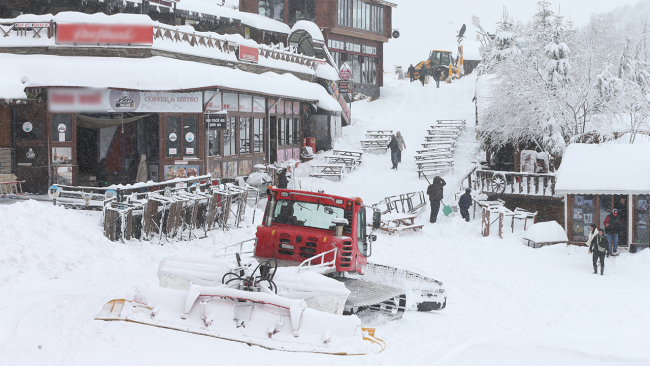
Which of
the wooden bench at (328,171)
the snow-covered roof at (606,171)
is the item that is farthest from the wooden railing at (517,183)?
the wooden bench at (328,171)

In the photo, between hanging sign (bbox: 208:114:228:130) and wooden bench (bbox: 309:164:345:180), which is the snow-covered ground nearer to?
hanging sign (bbox: 208:114:228:130)

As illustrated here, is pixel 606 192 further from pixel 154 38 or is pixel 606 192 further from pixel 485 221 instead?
pixel 154 38

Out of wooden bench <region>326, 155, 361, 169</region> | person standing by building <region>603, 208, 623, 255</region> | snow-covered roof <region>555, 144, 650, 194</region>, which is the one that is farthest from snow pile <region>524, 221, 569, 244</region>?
wooden bench <region>326, 155, 361, 169</region>

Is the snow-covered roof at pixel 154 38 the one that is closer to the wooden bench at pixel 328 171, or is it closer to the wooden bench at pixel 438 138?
the wooden bench at pixel 328 171

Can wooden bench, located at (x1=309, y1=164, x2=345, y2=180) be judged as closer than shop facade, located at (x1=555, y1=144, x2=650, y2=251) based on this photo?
No

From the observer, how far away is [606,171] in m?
20.1

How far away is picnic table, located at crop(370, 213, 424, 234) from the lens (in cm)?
2144

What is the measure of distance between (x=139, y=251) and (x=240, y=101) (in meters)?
11.9

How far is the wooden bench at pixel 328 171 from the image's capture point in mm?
29688

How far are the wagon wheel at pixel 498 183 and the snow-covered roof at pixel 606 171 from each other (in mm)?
3418

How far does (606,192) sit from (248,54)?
15.7 m

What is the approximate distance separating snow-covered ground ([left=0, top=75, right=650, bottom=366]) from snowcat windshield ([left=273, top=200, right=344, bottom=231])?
2017 millimetres

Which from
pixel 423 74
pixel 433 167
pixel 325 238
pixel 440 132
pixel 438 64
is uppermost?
pixel 438 64

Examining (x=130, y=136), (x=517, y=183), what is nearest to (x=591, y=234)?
(x=517, y=183)
